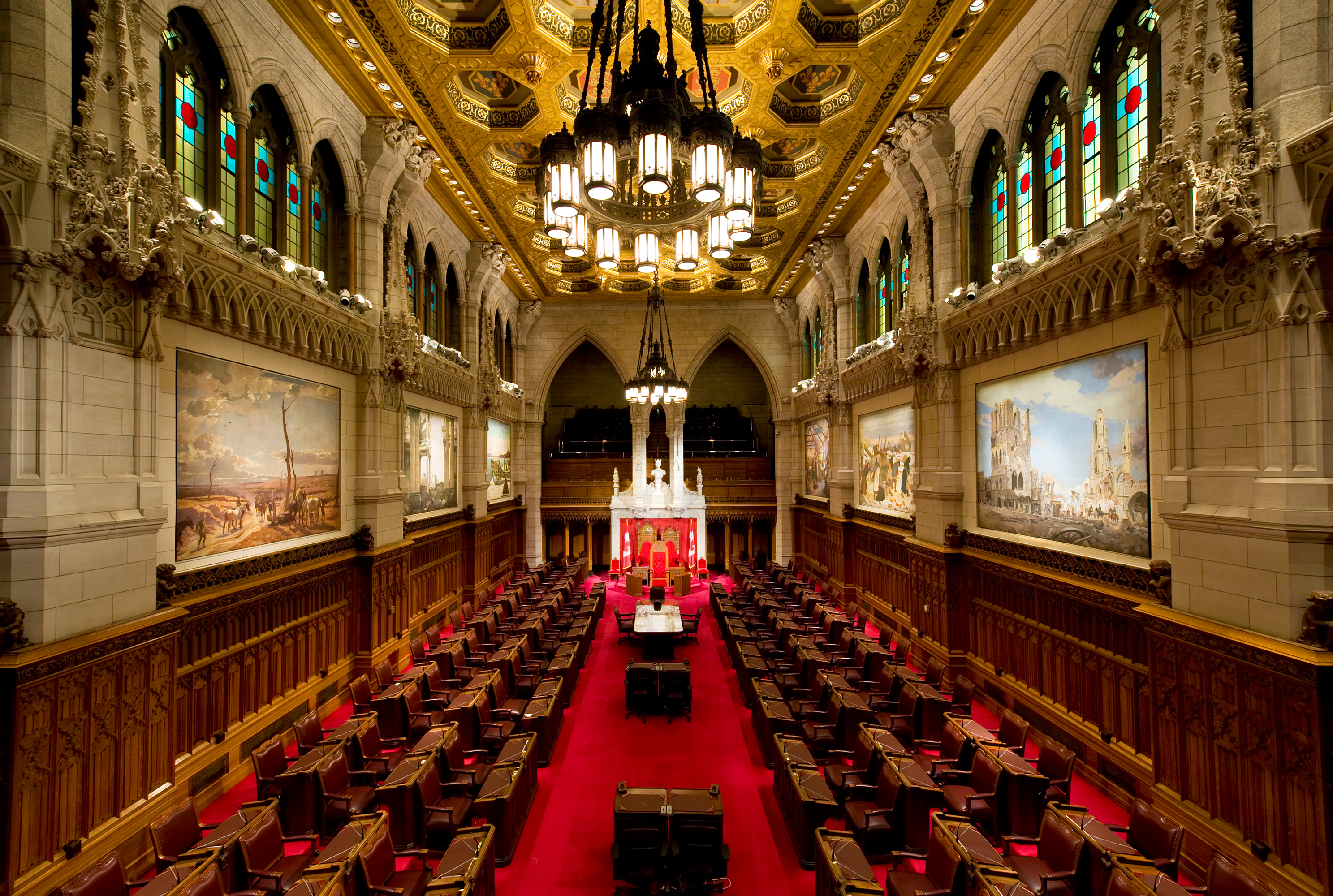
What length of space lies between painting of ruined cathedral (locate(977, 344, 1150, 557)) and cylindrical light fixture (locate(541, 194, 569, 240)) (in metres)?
5.90

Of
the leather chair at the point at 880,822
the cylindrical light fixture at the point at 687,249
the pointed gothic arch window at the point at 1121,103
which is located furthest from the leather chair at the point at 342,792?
the pointed gothic arch window at the point at 1121,103

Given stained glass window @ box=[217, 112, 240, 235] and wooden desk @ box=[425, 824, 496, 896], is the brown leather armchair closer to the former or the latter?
wooden desk @ box=[425, 824, 496, 896]

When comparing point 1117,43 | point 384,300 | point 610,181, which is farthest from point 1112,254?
point 384,300

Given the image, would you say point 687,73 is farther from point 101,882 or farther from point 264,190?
point 101,882

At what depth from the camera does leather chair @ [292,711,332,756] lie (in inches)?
249

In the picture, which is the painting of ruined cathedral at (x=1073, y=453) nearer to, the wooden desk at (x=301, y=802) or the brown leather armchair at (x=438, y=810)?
the brown leather armchair at (x=438, y=810)

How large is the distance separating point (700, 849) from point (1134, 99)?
8496 mm

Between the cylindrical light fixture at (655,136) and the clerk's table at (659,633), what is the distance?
26.4 feet

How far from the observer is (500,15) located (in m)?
8.27

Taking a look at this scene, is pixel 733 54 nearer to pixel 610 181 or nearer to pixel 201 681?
pixel 610 181

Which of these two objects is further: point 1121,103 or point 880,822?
point 1121,103

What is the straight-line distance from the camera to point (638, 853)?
5125 millimetres

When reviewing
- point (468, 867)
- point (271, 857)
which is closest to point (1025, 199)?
point (468, 867)

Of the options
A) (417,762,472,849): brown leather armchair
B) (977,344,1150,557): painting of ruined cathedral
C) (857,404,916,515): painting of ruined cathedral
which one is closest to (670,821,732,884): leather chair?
(417,762,472,849): brown leather armchair
